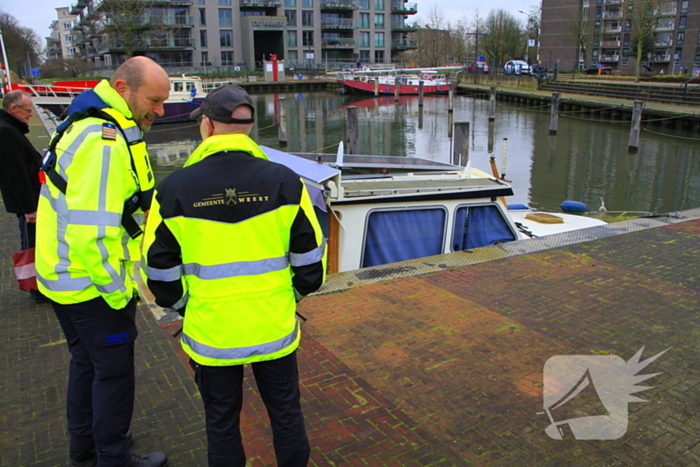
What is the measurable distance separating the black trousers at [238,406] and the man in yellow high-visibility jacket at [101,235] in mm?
521

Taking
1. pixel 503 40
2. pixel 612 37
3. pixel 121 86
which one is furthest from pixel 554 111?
pixel 612 37

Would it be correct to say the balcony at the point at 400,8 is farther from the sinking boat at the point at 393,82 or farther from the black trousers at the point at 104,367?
the black trousers at the point at 104,367

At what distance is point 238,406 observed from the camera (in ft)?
8.74

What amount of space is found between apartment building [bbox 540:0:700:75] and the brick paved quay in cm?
7373

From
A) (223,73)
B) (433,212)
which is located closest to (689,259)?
(433,212)

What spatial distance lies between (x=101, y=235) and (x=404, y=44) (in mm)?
87561

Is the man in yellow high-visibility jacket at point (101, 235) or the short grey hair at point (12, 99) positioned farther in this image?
the short grey hair at point (12, 99)

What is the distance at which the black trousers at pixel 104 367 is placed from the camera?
2.77 meters

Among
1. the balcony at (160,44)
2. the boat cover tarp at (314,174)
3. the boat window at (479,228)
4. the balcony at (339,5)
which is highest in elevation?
the balcony at (339,5)

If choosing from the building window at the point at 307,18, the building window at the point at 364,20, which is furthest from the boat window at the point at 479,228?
the building window at the point at 364,20

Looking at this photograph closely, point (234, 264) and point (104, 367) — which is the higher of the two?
point (234, 264)

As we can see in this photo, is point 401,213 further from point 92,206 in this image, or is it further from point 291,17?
point 291,17

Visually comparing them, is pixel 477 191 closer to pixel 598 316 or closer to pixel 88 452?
pixel 598 316

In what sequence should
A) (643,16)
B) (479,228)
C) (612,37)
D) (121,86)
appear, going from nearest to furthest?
(121,86) < (479,228) < (643,16) < (612,37)
